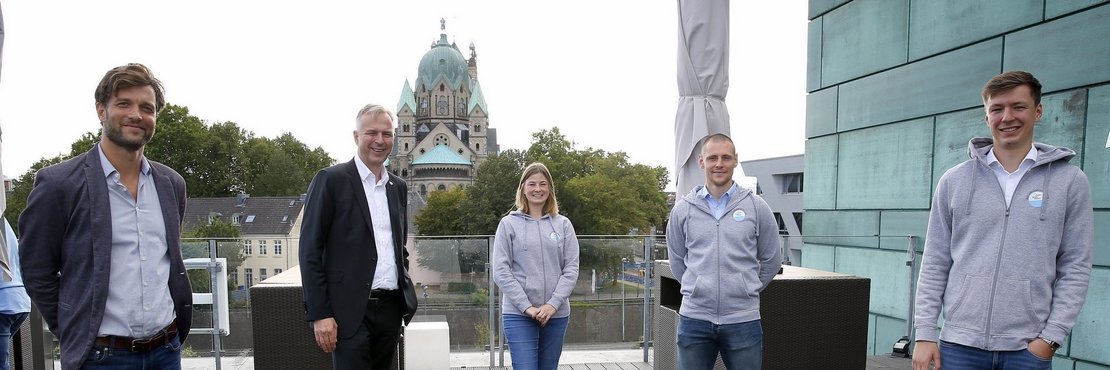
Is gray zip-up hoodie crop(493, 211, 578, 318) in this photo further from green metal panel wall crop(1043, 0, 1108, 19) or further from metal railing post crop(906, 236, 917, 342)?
green metal panel wall crop(1043, 0, 1108, 19)

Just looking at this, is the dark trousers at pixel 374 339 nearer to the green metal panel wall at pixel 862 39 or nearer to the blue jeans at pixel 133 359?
the blue jeans at pixel 133 359

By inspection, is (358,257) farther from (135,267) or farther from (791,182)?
(791,182)

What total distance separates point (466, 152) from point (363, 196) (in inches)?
2954

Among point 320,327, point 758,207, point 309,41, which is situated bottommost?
point 320,327

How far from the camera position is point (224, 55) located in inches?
1057

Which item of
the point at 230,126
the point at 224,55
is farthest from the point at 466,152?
the point at 224,55

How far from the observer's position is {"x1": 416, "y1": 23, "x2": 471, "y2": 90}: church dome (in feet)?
255

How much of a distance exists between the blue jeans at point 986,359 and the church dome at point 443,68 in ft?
259

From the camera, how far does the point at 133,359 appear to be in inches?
64.9

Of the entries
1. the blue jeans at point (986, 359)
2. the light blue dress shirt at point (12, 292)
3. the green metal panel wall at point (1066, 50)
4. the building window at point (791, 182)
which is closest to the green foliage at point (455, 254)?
the light blue dress shirt at point (12, 292)

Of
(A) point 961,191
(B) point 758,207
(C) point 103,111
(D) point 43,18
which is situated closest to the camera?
(C) point 103,111

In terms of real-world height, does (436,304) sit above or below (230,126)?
below

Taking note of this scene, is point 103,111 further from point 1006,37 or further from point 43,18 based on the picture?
point 43,18

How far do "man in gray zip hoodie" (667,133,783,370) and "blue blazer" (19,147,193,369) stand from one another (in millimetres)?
1978
